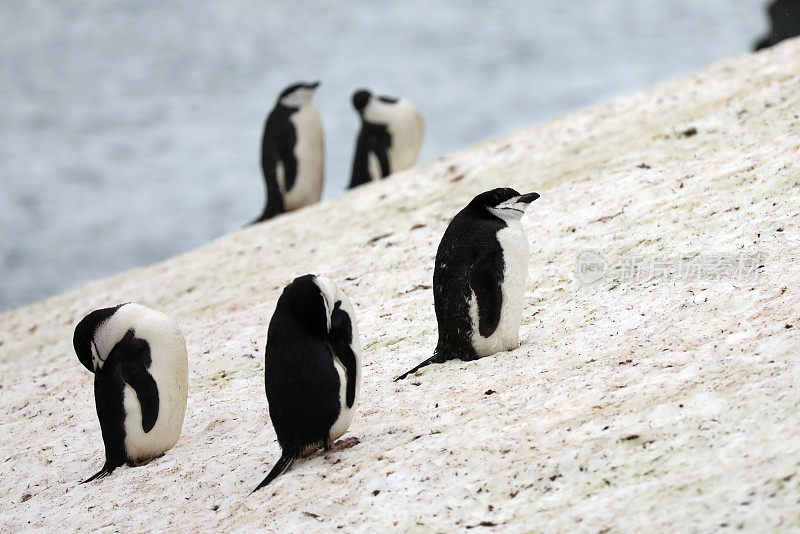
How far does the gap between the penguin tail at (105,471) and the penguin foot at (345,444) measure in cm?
121

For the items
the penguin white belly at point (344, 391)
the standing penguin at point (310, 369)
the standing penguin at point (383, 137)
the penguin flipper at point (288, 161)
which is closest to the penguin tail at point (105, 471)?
the standing penguin at point (310, 369)

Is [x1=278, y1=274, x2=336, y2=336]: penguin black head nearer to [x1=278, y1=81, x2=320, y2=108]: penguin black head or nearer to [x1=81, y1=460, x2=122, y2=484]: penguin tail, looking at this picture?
[x1=81, y1=460, x2=122, y2=484]: penguin tail

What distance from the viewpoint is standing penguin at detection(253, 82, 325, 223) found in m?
11.3

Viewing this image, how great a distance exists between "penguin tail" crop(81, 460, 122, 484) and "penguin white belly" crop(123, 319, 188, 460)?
84mm

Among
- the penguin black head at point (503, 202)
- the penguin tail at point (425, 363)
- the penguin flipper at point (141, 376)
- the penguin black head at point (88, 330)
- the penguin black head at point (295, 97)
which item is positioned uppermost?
the penguin black head at point (295, 97)

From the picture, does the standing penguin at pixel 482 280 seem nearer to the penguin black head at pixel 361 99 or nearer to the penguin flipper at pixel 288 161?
the penguin flipper at pixel 288 161

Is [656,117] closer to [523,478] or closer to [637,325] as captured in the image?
[637,325]

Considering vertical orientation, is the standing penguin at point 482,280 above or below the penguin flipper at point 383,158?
below

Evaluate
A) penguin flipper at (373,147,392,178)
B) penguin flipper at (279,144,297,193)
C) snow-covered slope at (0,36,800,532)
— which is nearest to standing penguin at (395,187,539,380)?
snow-covered slope at (0,36,800,532)

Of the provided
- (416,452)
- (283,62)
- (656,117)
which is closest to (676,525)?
(416,452)

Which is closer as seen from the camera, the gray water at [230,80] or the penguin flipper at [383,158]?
the penguin flipper at [383,158]

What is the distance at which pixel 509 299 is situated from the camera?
4.53m

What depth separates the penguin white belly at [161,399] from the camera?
14.6 feet

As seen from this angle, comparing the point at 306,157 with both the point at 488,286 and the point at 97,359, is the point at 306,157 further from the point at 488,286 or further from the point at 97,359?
the point at 488,286
